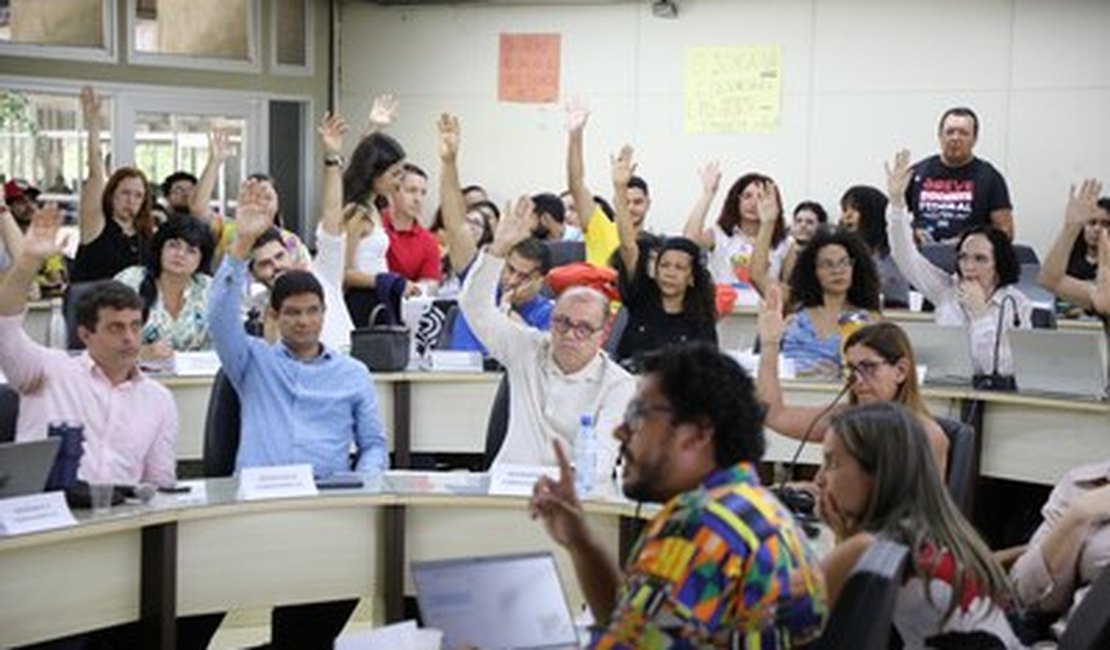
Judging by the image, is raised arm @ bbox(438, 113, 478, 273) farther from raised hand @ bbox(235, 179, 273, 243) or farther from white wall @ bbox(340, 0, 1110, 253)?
white wall @ bbox(340, 0, 1110, 253)

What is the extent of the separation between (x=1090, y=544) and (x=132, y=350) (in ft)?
7.70

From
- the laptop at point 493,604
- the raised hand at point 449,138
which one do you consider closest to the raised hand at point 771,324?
the laptop at point 493,604

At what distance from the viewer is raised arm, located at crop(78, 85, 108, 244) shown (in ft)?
21.7

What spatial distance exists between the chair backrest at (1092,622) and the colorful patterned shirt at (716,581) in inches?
27.8

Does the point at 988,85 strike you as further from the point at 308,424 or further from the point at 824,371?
the point at 308,424

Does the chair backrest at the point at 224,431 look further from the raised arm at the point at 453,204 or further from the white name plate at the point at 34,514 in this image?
the raised arm at the point at 453,204

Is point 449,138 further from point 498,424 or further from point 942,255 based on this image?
point 942,255

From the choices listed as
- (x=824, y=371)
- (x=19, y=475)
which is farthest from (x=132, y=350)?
(x=824, y=371)

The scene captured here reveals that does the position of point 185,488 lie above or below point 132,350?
below

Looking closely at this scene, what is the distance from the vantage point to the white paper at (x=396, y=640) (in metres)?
A: 2.50

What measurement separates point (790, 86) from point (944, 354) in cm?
439

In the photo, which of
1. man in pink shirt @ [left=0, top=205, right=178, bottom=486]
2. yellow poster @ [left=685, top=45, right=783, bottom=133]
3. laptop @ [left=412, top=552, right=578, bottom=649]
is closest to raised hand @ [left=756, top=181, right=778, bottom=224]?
yellow poster @ [left=685, top=45, right=783, bottom=133]

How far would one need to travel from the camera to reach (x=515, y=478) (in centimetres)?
381

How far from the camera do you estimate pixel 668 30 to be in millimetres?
9906
